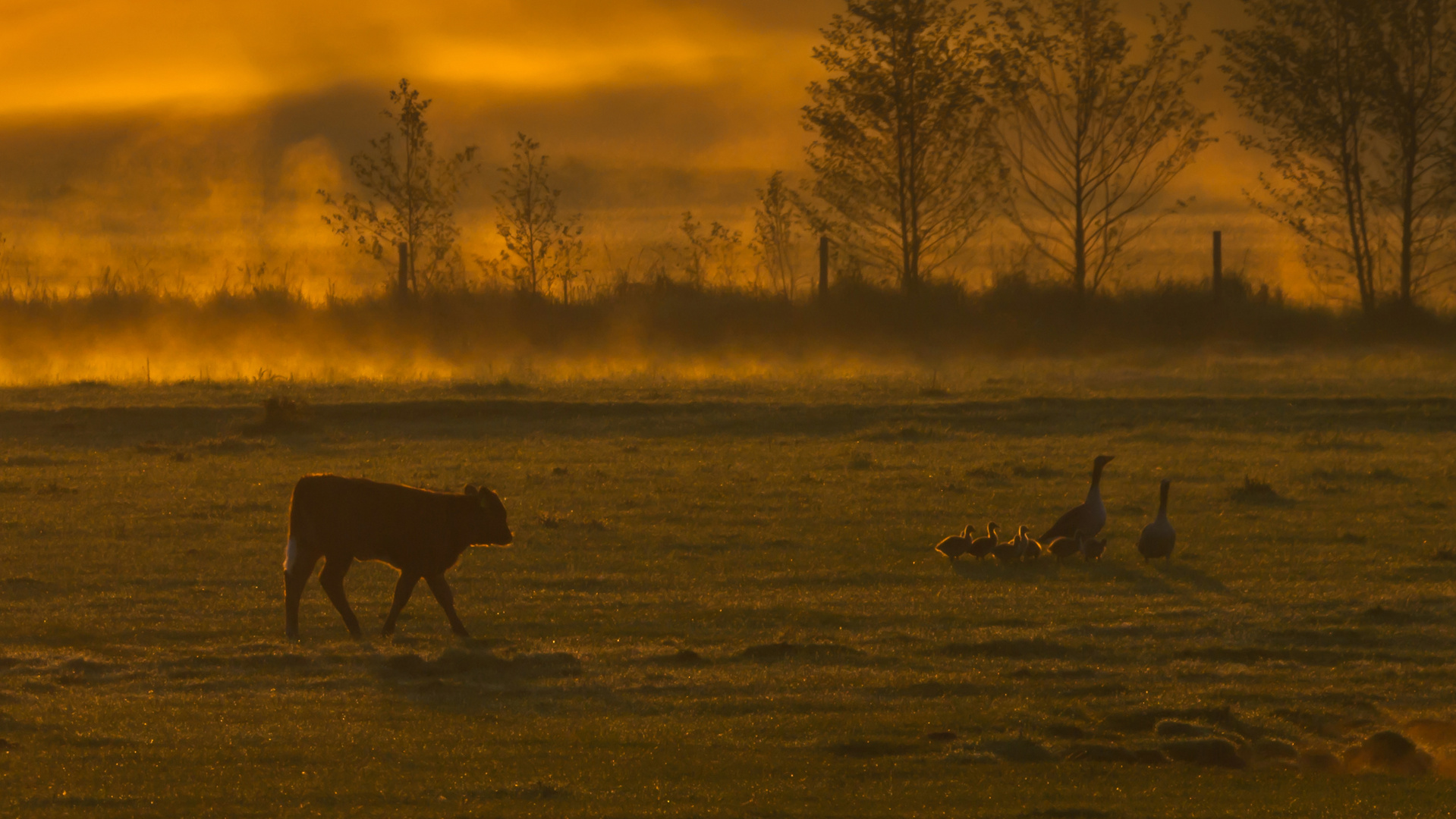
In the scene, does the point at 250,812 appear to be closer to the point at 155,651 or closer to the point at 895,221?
the point at 155,651

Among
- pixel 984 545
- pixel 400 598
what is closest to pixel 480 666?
pixel 400 598

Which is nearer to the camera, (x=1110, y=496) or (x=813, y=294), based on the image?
(x=1110, y=496)

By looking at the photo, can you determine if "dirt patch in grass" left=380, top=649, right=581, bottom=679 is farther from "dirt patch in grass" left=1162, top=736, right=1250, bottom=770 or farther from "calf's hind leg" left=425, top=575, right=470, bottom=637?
"dirt patch in grass" left=1162, top=736, right=1250, bottom=770

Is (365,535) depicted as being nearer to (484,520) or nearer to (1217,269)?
(484,520)

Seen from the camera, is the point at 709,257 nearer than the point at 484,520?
No

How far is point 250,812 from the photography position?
730 centimetres

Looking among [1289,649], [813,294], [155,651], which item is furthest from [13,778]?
[813,294]

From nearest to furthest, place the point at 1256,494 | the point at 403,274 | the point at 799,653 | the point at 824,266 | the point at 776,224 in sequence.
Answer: the point at 799,653 < the point at 1256,494 < the point at 403,274 < the point at 824,266 < the point at 776,224

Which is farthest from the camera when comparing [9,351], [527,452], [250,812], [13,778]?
[9,351]

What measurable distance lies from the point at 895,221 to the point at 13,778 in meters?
35.4

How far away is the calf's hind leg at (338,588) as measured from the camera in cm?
1132

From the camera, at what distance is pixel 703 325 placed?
38.7 meters

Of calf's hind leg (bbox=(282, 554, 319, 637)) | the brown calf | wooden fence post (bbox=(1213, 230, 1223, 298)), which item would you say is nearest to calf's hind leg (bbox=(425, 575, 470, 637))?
the brown calf

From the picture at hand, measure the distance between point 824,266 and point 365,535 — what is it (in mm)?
28787
